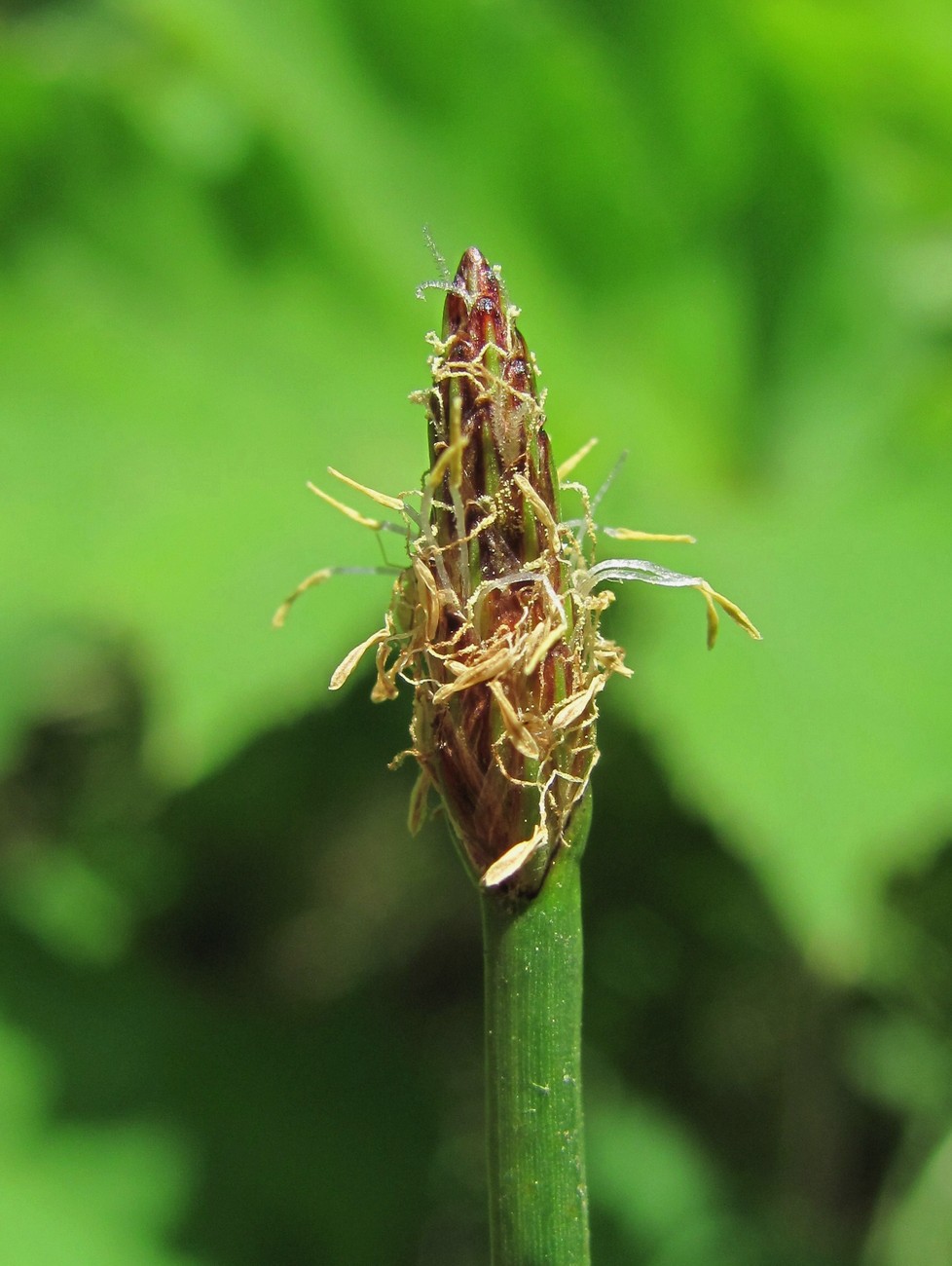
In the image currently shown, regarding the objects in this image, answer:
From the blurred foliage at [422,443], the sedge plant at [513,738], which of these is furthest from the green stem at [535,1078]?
the blurred foliage at [422,443]

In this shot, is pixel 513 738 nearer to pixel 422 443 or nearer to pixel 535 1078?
pixel 535 1078

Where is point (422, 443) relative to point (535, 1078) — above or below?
above

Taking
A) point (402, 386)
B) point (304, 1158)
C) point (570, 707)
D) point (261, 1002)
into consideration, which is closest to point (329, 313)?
point (402, 386)

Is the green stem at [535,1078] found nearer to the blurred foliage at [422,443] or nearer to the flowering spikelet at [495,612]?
the flowering spikelet at [495,612]

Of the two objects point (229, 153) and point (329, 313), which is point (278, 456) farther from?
point (229, 153)

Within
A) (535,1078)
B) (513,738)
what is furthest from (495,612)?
(535,1078)

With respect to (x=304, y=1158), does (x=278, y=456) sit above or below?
above

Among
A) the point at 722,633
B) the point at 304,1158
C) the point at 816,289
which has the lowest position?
the point at 304,1158
